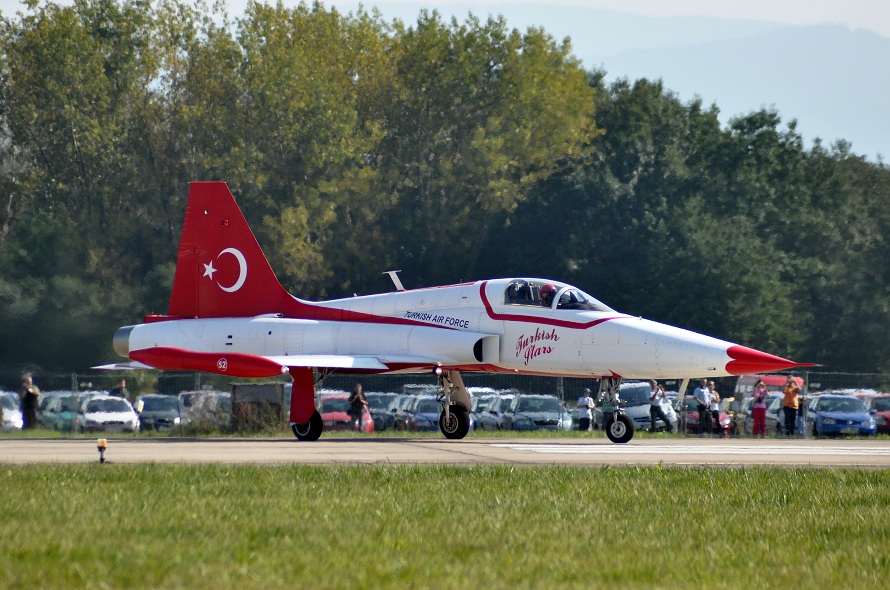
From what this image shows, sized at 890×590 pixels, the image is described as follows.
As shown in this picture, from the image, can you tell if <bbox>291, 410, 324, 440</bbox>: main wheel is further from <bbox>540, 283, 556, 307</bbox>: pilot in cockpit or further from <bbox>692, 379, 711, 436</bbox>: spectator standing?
<bbox>692, 379, 711, 436</bbox>: spectator standing

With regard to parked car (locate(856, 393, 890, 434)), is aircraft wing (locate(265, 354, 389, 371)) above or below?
above

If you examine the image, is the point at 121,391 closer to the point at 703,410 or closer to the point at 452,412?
the point at 452,412

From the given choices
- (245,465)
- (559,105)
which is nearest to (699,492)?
(245,465)

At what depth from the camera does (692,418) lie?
3108 cm

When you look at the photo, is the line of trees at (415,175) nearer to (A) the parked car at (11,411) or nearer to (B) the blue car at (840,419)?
(A) the parked car at (11,411)

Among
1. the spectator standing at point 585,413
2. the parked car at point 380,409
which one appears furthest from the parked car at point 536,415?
the parked car at point 380,409

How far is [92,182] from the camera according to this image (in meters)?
56.4

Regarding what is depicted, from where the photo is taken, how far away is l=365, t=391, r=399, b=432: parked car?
33.4 m

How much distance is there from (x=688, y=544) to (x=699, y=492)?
10.0 ft

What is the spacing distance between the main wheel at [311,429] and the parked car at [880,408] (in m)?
16.6

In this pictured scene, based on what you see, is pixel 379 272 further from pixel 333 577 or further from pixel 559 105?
pixel 333 577

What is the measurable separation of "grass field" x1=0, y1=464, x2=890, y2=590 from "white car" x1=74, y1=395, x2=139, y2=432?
17.7m

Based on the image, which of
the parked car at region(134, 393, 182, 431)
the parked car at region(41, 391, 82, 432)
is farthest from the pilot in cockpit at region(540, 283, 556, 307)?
the parked car at region(41, 391, 82, 432)

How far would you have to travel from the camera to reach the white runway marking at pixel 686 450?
60.7 ft
